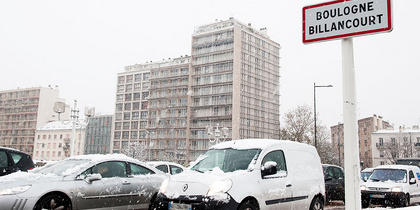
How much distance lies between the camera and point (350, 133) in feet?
15.6

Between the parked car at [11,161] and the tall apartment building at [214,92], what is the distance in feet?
233

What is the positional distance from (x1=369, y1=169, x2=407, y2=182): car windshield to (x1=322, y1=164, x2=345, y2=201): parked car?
4.27ft

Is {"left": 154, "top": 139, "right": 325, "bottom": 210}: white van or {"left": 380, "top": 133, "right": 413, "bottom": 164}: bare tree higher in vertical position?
{"left": 380, "top": 133, "right": 413, "bottom": 164}: bare tree

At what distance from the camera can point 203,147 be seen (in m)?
84.9

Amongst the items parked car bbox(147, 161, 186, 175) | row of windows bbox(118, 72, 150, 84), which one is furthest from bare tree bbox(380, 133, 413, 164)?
parked car bbox(147, 161, 186, 175)

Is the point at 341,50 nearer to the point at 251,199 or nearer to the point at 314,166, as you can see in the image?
the point at 251,199

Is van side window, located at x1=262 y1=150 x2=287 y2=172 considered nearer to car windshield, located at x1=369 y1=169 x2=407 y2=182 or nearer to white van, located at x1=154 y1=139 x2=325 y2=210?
white van, located at x1=154 y1=139 x2=325 y2=210

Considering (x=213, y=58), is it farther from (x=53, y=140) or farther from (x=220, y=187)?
(x=220, y=187)

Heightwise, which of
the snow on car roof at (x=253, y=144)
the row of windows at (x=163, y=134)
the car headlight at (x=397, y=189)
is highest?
the row of windows at (x=163, y=134)

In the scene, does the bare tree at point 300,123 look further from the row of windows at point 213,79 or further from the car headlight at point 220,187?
the car headlight at point 220,187

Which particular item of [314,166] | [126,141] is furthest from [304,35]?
[126,141]

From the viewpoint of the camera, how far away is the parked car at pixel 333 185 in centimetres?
1424

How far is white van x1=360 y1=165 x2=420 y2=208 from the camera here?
13.5 m

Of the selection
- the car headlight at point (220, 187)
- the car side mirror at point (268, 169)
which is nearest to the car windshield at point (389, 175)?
the car side mirror at point (268, 169)
